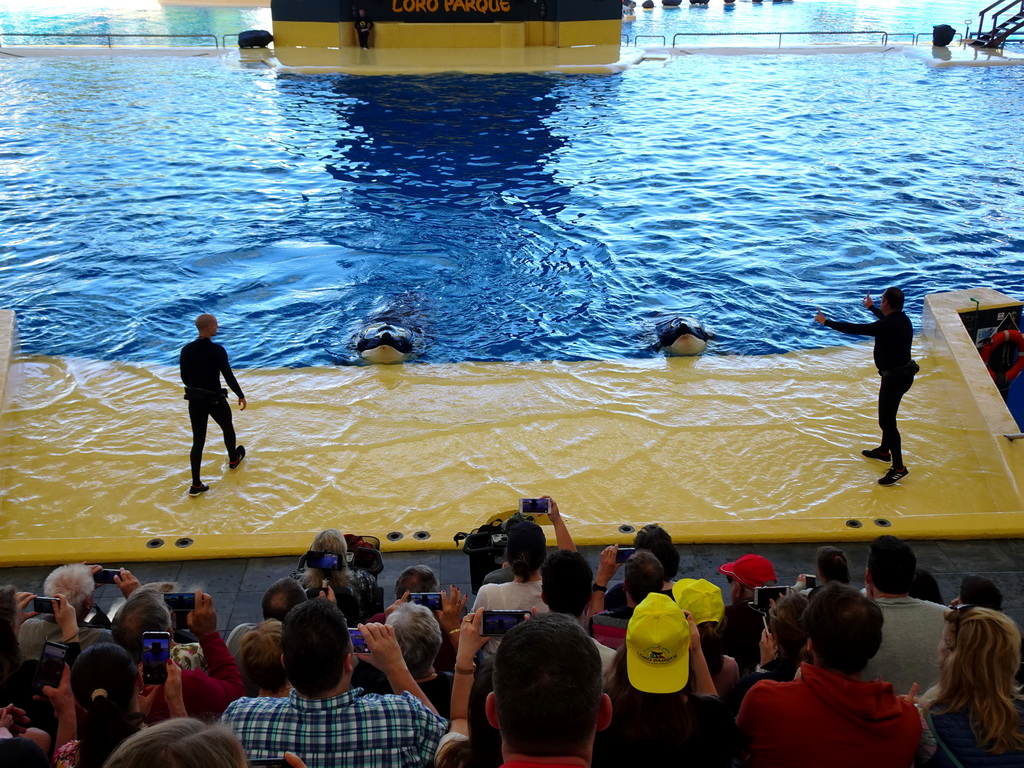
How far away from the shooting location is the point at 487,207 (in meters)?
17.4

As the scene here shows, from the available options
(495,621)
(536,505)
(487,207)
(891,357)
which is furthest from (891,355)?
(487,207)

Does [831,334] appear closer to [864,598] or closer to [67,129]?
[864,598]

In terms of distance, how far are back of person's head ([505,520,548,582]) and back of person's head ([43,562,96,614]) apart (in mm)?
2218

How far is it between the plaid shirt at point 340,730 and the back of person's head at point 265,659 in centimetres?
54

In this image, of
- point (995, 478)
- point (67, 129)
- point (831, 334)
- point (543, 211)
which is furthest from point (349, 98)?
point (995, 478)

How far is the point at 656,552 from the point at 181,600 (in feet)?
7.87

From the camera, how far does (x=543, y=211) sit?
17312mm

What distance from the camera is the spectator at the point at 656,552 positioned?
4773mm

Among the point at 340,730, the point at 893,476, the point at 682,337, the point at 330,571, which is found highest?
the point at 340,730

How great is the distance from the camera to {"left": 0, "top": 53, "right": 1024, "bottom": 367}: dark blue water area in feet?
41.7

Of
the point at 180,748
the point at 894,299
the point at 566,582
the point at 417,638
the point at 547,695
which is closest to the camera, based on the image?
the point at 180,748

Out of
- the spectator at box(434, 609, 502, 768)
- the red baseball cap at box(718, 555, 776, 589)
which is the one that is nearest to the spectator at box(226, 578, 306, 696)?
the spectator at box(434, 609, 502, 768)

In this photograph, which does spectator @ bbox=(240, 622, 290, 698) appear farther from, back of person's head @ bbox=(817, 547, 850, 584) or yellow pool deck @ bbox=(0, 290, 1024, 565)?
yellow pool deck @ bbox=(0, 290, 1024, 565)

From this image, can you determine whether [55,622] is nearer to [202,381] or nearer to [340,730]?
[340,730]
